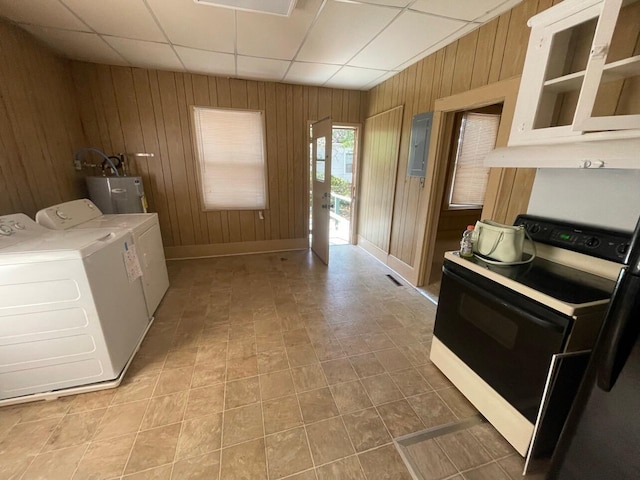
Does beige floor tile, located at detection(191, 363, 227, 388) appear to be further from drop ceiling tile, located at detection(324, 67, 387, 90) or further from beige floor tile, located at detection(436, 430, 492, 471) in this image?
drop ceiling tile, located at detection(324, 67, 387, 90)

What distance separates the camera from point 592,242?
133 cm

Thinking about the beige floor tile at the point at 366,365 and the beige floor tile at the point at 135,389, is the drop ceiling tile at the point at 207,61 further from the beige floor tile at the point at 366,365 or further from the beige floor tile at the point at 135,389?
the beige floor tile at the point at 366,365

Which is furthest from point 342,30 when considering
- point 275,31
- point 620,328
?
point 620,328

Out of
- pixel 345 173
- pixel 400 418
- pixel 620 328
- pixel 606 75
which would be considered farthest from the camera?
pixel 345 173

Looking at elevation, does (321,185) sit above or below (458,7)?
below

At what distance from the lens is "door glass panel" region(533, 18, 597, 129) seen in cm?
141

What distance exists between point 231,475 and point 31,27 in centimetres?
384

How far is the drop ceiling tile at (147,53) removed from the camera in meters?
2.58

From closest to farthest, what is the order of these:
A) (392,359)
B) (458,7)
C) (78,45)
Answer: (458,7) < (392,359) < (78,45)

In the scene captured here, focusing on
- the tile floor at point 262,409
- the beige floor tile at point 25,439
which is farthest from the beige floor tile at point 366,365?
the beige floor tile at point 25,439

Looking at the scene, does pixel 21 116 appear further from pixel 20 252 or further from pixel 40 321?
pixel 40 321

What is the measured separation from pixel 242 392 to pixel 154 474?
558 millimetres

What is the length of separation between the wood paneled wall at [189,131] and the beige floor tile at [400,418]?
10.4ft

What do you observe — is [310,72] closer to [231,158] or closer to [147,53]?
[231,158]
